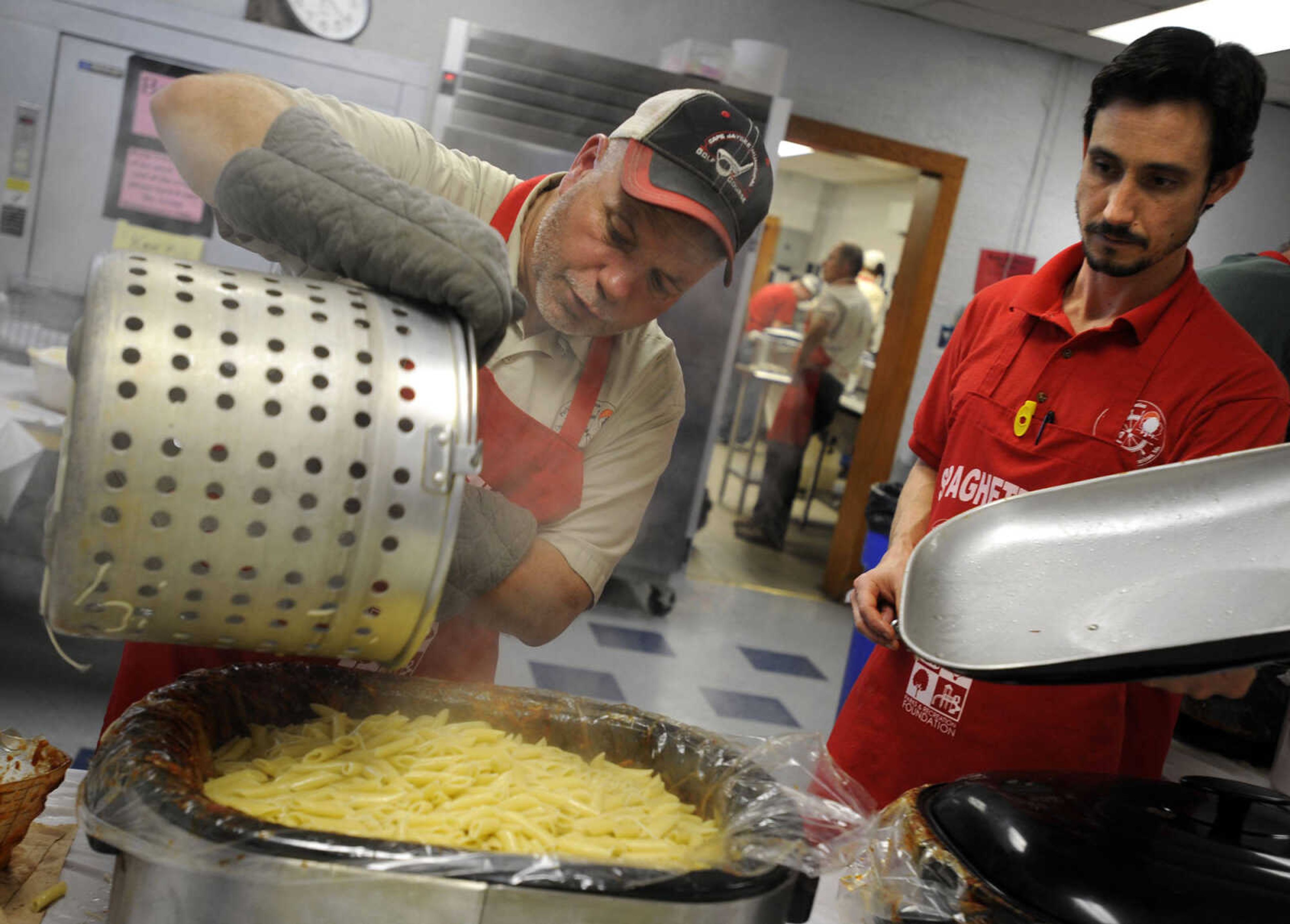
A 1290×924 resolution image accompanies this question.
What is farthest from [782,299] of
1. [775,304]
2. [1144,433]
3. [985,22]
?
[1144,433]

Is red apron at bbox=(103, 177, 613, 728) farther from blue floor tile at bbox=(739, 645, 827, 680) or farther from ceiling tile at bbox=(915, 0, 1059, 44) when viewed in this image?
ceiling tile at bbox=(915, 0, 1059, 44)

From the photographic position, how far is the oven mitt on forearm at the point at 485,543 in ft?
2.68

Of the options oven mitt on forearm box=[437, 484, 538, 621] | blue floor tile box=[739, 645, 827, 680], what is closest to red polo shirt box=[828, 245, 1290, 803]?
blue floor tile box=[739, 645, 827, 680]

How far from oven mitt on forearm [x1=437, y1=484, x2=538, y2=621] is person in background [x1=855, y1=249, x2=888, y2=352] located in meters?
0.95

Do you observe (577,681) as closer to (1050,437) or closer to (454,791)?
(454,791)

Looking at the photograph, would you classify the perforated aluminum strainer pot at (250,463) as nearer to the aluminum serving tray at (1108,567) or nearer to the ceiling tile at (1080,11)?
the aluminum serving tray at (1108,567)

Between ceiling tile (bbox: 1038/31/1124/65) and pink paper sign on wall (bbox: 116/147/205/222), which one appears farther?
A: ceiling tile (bbox: 1038/31/1124/65)

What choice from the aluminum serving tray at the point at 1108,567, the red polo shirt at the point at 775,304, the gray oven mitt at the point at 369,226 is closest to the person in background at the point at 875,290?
the red polo shirt at the point at 775,304

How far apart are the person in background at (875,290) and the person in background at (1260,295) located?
499 mm

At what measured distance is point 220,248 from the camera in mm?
970

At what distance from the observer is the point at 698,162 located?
0.83 meters

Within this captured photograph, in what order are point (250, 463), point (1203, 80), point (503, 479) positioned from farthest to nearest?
point (1203, 80) < point (503, 479) < point (250, 463)

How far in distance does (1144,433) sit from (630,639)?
Answer: 62cm

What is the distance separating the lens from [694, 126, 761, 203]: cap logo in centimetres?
83
